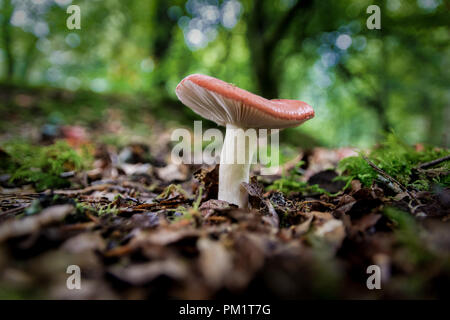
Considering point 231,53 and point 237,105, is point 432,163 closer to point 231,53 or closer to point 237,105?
point 237,105

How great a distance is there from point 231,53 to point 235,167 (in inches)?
354

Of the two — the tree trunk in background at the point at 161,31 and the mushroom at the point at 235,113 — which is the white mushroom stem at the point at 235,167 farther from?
the tree trunk in background at the point at 161,31

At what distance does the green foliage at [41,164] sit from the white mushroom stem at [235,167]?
1.65 metres

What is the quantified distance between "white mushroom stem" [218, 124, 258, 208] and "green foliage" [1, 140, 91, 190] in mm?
1646

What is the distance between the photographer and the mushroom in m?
1.50

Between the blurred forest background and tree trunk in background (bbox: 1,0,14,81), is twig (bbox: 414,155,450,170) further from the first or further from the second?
tree trunk in background (bbox: 1,0,14,81)

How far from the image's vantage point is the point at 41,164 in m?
2.66

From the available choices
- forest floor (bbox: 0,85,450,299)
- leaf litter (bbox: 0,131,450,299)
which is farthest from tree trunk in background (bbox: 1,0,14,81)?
leaf litter (bbox: 0,131,450,299)

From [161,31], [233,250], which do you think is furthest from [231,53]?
[233,250]

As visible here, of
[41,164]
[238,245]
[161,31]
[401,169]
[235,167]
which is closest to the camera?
[238,245]

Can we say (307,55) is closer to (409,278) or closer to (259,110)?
(259,110)

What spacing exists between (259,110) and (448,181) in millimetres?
1481
